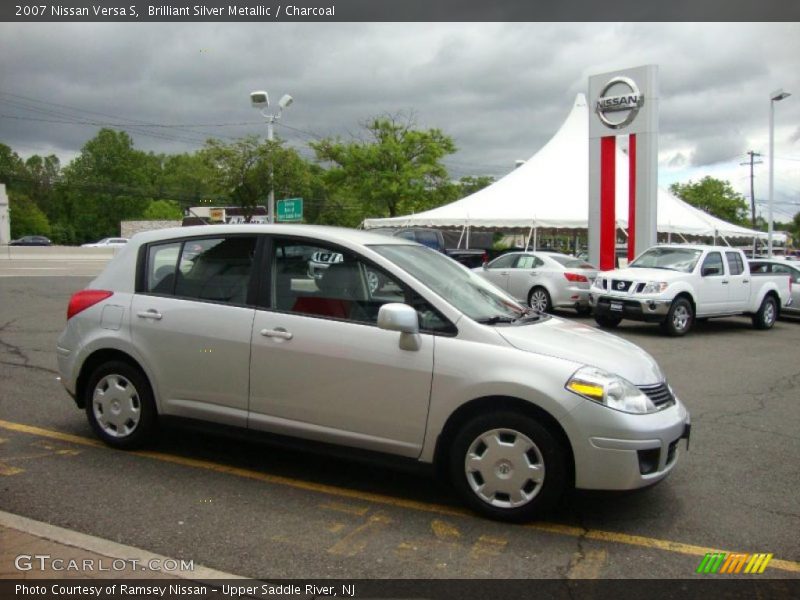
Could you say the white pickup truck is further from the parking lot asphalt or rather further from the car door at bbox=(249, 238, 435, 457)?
the car door at bbox=(249, 238, 435, 457)

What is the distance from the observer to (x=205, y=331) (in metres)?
4.86

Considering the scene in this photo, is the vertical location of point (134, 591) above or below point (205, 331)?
below

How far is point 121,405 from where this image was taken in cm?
525

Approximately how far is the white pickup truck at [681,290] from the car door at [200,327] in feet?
32.8

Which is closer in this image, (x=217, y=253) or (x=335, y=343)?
(x=335, y=343)

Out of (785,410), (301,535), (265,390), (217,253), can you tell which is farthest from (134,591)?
(785,410)

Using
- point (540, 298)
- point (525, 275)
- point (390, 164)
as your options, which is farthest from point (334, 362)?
point (390, 164)

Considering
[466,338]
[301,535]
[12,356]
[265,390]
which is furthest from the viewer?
[12,356]

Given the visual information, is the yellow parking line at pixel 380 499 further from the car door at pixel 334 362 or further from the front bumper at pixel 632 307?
the front bumper at pixel 632 307

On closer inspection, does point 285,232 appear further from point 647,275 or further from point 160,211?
point 160,211

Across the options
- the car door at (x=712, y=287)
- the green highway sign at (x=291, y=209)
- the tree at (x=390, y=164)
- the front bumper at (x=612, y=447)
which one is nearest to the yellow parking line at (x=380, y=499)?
the front bumper at (x=612, y=447)

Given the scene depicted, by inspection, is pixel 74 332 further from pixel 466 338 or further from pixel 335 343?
pixel 466 338

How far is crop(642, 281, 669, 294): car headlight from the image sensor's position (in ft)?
43.3

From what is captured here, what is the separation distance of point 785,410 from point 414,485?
4676 millimetres
